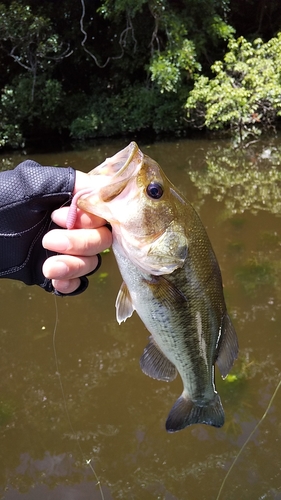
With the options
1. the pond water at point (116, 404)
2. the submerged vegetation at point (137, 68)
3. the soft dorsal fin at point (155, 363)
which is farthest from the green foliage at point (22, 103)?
the soft dorsal fin at point (155, 363)

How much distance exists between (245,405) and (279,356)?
2.20 feet

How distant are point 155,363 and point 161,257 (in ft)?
1.80

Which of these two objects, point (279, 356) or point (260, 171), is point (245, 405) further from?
point (260, 171)

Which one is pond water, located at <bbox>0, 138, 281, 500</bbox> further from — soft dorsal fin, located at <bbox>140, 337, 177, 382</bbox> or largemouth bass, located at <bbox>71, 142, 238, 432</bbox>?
largemouth bass, located at <bbox>71, 142, 238, 432</bbox>

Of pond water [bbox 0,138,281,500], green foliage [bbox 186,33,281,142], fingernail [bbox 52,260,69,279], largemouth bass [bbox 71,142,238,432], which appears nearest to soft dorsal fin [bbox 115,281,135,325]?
largemouth bass [bbox 71,142,238,432]

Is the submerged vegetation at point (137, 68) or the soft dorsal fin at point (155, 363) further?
the submerged vegetation at point (137, 68)

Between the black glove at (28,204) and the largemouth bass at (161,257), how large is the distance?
14 cm

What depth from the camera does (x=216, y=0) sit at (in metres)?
13.4

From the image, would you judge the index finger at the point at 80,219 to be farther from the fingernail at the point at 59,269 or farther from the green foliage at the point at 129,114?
the green foliage at the point at 129,114

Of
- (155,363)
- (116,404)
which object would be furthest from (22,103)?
(155,363)

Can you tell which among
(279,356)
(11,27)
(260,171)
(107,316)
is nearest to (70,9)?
(11,27)

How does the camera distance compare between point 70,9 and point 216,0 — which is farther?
point 70,9

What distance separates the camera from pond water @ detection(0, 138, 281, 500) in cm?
311

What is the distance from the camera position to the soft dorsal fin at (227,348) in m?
1.94
